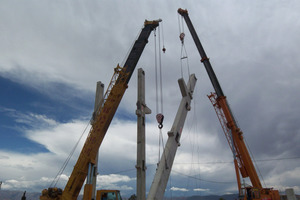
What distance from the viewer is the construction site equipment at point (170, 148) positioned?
26.8 ft

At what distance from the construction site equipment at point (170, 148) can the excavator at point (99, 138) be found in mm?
4424

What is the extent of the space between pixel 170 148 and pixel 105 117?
8.29 m

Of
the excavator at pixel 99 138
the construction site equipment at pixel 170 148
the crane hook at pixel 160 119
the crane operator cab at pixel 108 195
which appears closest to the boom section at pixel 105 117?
the excavator at pixel 99 138

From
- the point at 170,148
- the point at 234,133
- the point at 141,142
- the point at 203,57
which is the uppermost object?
the point at 203,57

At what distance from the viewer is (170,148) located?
906 cm

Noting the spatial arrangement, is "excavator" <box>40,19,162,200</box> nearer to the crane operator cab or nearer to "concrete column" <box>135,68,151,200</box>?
the crane operator cab

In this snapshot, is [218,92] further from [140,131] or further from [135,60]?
[140,131]

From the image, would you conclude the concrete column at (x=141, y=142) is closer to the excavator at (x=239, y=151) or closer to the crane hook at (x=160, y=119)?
the crane hook at (x=160, y=119)

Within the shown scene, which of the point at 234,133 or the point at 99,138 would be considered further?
the point at 234,133

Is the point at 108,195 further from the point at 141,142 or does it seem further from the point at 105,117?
the point at 105,117

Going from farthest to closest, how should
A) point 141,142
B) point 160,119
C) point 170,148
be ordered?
1. point 141,142
2. point 160,119
3. point 170,148

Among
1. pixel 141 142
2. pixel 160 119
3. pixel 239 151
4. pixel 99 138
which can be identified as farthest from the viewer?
pixel 239 151

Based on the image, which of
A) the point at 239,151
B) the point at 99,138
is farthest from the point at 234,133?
the point at 99,138

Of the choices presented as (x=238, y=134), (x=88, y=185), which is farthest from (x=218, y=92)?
(x=88, y=185)
